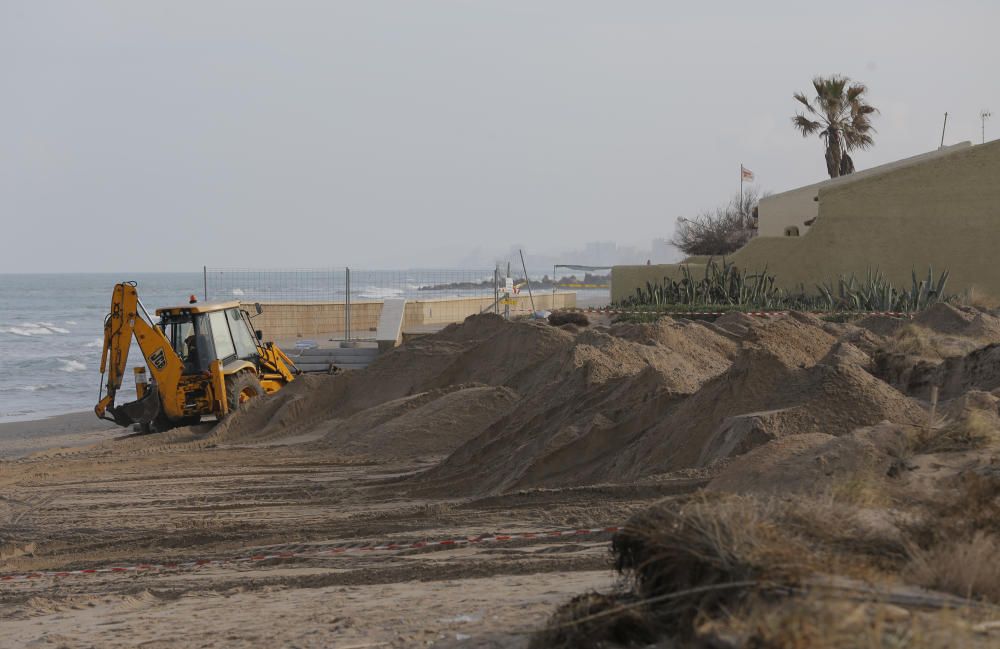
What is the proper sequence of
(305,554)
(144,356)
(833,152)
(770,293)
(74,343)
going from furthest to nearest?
(74,343), (833,152), (770,293), (144,356), (305,554)

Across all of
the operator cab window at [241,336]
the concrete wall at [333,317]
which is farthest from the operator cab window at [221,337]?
the concrete wall at [333,317]

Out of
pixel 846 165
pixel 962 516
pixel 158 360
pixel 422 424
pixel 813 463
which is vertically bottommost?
pixel 422 424

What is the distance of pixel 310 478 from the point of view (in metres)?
13.3

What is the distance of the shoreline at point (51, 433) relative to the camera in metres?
19.4

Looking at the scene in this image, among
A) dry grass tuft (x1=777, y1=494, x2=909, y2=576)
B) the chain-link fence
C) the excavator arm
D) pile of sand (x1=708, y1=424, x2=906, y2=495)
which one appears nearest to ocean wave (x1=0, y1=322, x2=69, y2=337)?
the chain-link fence

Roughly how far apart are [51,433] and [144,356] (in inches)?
208

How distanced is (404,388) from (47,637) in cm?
1351

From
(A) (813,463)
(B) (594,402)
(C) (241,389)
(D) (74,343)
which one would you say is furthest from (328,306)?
(A) (813,463)

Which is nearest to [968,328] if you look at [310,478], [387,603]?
[310,478]

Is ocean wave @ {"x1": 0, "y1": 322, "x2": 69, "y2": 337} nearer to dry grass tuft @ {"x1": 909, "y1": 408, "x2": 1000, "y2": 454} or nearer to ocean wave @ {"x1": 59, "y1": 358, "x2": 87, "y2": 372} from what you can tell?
ocean wave @ {"x1": 59, "y1": 358, "x2": 87, "y2": 372}

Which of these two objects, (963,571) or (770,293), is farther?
(770,293)

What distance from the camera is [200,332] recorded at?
18.1m

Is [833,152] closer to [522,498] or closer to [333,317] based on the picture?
[333,317]

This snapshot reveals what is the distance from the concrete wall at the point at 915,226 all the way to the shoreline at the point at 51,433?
17.3 meters
